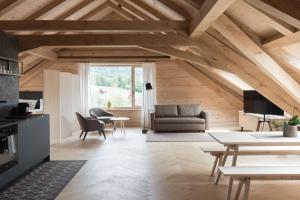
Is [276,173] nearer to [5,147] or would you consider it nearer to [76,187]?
[76,187]

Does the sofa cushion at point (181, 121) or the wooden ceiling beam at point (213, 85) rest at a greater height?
the wooden ceiling beam at point (213, 85)

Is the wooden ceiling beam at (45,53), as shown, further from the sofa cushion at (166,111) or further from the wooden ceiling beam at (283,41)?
the wooden ceiling beam at (283,41)

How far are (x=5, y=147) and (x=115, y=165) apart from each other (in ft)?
5.79

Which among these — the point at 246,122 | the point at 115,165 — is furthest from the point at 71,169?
the point at 246,122

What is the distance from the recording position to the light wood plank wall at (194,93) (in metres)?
10.3

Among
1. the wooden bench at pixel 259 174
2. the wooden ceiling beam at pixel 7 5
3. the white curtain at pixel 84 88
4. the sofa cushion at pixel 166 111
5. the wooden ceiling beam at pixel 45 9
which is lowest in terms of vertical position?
the wooden bench at pixel 259 174

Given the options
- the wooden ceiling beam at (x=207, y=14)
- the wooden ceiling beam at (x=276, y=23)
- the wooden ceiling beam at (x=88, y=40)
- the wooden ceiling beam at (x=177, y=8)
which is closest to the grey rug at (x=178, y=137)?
the wooden ceiling beam at (x=88, y=40)

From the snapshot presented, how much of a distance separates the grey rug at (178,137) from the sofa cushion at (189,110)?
3.07ft

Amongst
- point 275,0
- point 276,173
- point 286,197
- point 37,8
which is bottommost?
point 286,197

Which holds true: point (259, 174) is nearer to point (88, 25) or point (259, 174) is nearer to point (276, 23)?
point (276, 23)

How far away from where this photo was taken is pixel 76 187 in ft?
13.2

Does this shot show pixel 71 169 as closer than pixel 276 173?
No

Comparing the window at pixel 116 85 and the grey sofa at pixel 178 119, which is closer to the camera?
the grey sofa at pixel 178 119

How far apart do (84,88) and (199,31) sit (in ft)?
18.5
